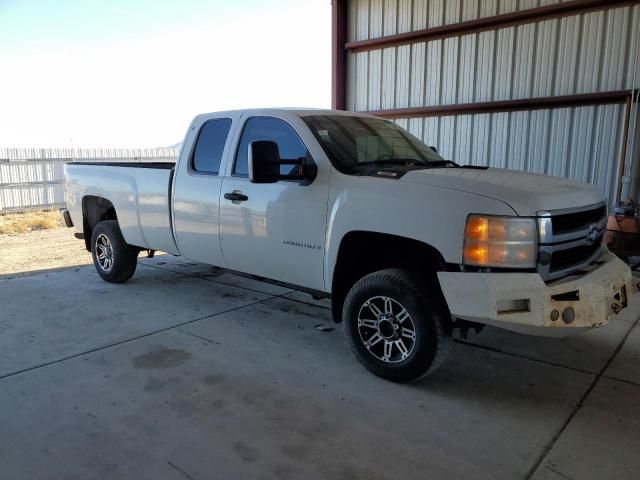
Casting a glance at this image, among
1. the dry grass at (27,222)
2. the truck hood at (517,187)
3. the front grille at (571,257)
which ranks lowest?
the dry grass at (27,222)

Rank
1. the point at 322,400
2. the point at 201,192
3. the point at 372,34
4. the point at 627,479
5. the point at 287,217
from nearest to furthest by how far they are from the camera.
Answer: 1. the point at 627,479
2. the point at 322,400
3. the point at 287,217
4. the point at 201,192
5. the point at 372,34

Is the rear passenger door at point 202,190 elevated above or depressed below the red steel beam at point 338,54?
below

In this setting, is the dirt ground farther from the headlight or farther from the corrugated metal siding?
the corrugated metal siding

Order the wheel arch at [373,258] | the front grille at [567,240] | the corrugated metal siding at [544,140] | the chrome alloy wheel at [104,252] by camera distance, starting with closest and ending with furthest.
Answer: the front grille at [567,240], the wheel arch at [373,258], the chrome alloy wheel at [104,252], the corrugated metal siding at [544,140]

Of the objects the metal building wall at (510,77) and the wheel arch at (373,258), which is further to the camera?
the metal building wall at (510,77)

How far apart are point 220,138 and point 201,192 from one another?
1.84 feet

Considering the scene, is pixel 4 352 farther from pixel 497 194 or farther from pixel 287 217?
pixel 497 194

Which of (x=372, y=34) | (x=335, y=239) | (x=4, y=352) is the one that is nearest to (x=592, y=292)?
(x=335, y=239)

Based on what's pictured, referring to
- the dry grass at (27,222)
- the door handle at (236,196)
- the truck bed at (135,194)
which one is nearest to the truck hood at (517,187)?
the door handle at (236,196)

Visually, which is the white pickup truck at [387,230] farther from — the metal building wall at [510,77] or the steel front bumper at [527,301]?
the metal building wall at [510,77]

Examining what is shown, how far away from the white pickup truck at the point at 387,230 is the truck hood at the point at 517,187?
1 cm

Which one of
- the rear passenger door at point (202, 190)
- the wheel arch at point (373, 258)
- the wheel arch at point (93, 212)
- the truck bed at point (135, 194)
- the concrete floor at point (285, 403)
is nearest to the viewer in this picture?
the concrete floor at point (285, 403)

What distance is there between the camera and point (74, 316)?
5293mm

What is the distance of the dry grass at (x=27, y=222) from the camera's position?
42.6 feet
